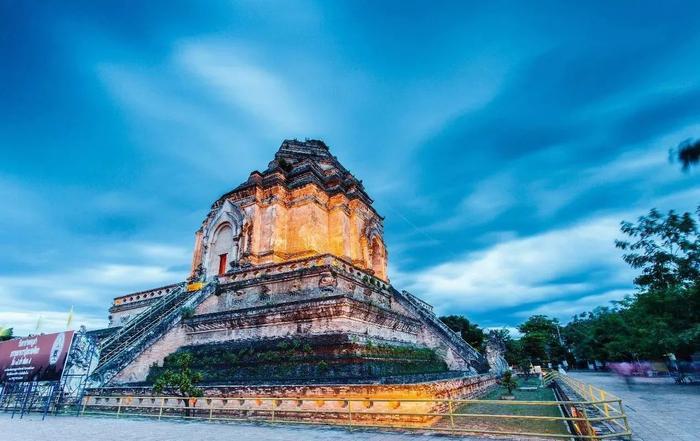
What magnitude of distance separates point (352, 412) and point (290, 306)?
5.83 meters

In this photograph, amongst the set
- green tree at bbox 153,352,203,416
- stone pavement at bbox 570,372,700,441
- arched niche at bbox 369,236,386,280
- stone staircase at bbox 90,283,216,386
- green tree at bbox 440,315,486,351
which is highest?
arched niche at bbox 369,236,386,280

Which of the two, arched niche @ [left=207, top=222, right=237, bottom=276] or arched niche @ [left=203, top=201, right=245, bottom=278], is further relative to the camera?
arched niche @ [left=207, top=222, right=237, bottom=276]

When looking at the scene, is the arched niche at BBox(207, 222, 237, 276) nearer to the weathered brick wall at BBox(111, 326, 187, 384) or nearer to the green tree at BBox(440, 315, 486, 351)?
the weathered brick wall at BBox(111, 326, 187, 384)

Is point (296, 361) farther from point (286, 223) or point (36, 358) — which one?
point (286, 223)

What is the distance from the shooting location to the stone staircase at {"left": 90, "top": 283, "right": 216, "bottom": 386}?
497 inches

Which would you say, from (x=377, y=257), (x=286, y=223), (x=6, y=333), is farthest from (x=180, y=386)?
(x=6, y=333)

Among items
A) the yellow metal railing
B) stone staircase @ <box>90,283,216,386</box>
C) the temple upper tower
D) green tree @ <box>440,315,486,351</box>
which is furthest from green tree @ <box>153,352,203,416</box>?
green tree @ <box>440,315,486,351</box>

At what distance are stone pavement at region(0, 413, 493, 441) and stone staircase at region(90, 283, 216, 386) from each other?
2.84 meters

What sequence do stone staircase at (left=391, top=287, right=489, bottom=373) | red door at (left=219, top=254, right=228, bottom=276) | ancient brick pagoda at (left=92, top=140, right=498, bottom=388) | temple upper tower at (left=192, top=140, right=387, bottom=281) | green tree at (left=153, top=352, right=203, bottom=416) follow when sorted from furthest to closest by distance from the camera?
red door at (left=219, top=254, right=228, bottom=276) < temple upper tower at (left=192, top=140, right=387, bottom=281) < stone staircase at (left=391, top=287, right=489, bottom=373) < ancient brick pagoda at (left=92, top=140, right=498, bottom=388) < green tree at (left=153, top=352, right=203, bottom=416)

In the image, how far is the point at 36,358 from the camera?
1216 cm

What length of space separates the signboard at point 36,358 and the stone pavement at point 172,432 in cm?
221

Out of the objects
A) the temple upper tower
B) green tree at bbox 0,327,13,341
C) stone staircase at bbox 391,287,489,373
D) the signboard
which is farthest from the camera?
green tree at bbox 0,327,13,341

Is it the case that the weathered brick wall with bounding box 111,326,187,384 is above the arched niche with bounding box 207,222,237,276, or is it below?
below

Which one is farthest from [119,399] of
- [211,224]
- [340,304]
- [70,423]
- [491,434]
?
[211,224]
